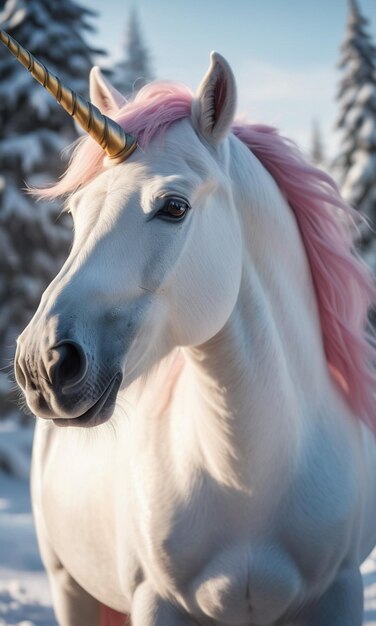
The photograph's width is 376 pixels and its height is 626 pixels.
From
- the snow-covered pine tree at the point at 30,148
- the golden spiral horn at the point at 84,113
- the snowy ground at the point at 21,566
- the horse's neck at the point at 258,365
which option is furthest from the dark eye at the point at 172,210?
the snow-covered pine tree at the point at 30,148

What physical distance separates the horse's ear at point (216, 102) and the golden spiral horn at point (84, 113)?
230 mm

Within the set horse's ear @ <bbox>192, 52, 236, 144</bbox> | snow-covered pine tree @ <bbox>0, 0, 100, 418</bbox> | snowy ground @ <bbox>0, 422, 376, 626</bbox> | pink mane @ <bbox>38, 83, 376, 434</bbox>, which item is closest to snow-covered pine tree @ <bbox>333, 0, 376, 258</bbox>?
snow-covered pine tree @ <bbox>0, 0, 100, 418</bbox>

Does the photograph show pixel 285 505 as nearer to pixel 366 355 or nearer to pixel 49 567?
pixel 366 355

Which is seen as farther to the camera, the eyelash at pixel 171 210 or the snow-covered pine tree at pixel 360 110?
the snow-covered pine tree at pixel 360 110

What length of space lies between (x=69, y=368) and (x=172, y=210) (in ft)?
1.71

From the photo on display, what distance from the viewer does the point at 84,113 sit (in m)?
1.99

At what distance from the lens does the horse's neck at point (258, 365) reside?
2236mm

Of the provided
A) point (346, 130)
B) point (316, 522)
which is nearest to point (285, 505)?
point (316, 522)

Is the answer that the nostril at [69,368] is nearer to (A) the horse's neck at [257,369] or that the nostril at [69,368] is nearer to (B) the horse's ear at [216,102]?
(A) the horse's neck at [257,369]

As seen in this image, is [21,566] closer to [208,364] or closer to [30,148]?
[208,364]

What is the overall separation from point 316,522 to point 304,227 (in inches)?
39.4

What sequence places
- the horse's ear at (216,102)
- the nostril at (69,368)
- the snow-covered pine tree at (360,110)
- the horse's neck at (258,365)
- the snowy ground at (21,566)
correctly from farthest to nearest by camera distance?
the snow-covered pine tree at (360,110), the snowy ground at (21,566), the horse's neck at (258,365), the horse's ear at (216,102), the nostril at (69,368)

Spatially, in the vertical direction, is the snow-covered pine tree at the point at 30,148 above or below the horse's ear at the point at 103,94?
below

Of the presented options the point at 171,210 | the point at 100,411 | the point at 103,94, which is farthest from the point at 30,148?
the point at 100,411
